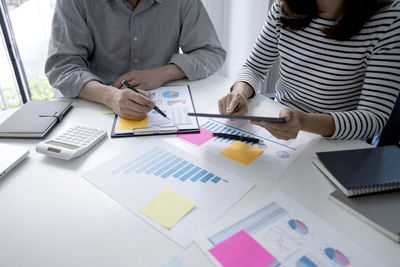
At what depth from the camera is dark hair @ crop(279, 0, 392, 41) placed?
79cm

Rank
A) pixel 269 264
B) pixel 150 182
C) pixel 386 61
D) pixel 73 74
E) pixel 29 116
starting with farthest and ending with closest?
pixel 73 74 < pixel 29 116 < pixel 386 61 < pixel 150 182 < pixel 269 264

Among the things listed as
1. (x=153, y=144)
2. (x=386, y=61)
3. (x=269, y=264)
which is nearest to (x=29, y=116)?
(x=153, y=144)

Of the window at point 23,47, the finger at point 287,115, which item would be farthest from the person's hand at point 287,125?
the window at point 23,47

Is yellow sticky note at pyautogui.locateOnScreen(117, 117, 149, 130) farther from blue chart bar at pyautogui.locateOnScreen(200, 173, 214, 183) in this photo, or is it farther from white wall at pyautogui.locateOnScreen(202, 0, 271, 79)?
white wall at pyautogui.locateOnScreen(202, 0, 271, 79)

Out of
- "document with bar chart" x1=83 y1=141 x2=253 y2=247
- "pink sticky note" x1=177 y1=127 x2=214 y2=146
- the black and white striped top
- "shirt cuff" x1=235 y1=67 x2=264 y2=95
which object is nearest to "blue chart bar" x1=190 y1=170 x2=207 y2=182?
"document with bar chart" x1=83 y1=141 x2=253 y2=247

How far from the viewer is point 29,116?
2.81 feet

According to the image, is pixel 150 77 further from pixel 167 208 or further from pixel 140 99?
pixel 167 208

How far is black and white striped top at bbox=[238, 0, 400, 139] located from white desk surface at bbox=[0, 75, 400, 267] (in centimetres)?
12

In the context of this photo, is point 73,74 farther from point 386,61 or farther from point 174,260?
point 386,61

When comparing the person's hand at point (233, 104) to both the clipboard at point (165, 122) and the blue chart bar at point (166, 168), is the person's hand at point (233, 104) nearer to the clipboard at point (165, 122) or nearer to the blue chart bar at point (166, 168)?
the clipboard at point (165, 122)

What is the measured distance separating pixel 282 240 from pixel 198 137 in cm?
39

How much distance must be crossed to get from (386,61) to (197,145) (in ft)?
1.90

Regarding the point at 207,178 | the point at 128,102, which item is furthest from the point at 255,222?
the point at 128,102

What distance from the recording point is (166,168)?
2.19 ft
